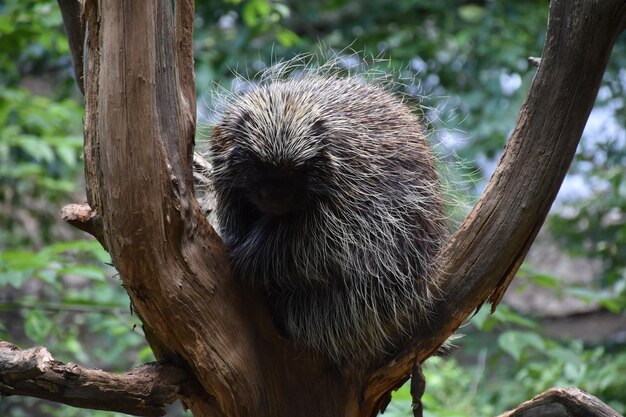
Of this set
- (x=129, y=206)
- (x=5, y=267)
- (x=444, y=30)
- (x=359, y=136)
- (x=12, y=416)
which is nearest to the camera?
(x=129, y=206)

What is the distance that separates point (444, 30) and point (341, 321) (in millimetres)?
3287

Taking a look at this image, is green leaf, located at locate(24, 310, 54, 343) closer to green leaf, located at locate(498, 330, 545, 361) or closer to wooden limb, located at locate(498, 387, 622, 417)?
wooden limb, located at locate(498, 387, 622, 417)

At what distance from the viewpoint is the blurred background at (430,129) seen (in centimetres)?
299

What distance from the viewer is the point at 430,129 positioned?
2354 millimetres

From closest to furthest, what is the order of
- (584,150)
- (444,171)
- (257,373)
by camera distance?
(257,373)
(444,171)
(584,150)

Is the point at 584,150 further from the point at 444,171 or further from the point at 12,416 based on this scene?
the point at 12,416

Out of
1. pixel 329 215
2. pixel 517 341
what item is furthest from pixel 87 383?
pixel 517 341

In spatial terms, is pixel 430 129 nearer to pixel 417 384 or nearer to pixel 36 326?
pixel 417 384

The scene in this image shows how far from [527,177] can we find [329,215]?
0.50 metres

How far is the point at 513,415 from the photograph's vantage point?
1848 millimetres

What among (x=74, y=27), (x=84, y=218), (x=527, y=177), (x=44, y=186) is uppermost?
(x=74, y=27)

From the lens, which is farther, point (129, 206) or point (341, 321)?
point (341, 321)

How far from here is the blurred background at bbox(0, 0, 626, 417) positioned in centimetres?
299

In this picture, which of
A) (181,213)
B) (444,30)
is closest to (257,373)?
(181,213)
